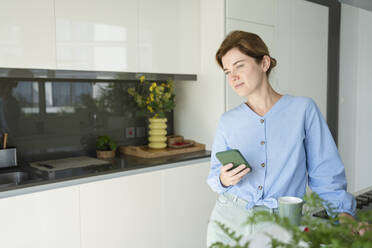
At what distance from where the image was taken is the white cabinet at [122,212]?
2.29 m

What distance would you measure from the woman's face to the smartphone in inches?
11.4

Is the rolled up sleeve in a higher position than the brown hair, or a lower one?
lower

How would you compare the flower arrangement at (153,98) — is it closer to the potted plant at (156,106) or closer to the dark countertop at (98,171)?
the potted plant at (156,106)

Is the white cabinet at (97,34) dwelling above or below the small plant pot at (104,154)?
above

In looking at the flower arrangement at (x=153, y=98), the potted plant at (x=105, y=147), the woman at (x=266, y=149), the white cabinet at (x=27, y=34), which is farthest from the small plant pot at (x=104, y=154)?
the woman at (x=266, y=149)

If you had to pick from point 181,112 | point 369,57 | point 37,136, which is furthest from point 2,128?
point 369,57

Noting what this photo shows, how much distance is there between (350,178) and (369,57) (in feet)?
4.34

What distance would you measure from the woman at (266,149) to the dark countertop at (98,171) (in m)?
1.09

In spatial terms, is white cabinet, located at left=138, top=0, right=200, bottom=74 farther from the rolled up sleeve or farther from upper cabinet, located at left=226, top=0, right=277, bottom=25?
the rolled up sleeve

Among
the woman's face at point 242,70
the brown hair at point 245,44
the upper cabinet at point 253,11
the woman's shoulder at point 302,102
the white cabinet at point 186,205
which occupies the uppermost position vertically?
the upper cabinet at point 253,11

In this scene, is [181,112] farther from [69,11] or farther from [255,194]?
[255,194]

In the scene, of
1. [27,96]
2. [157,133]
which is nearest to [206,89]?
[157,133]

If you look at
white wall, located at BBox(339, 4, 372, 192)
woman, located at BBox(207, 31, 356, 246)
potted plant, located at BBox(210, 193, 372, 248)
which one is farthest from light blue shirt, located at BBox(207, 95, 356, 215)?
white wall, located at BBox(339, 4, 372, 192)

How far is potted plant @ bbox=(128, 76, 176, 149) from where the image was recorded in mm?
3061
